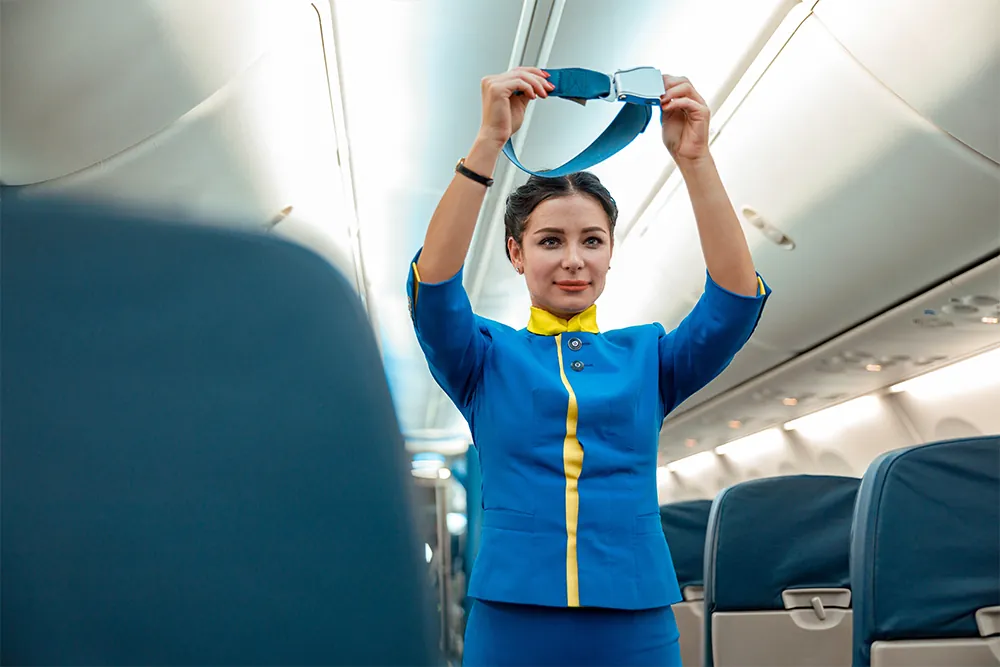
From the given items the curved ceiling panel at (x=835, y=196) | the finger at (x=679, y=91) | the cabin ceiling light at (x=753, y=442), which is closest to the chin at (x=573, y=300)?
the finger at (x=679, y=91)

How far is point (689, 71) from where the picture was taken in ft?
10.9

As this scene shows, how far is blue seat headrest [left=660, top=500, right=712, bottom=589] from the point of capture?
5.14 meters

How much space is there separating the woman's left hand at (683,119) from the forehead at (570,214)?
0.49 feet

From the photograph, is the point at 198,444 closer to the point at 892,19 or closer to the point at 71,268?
the point at 71,268

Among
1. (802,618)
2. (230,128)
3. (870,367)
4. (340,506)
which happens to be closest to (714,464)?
(870,367)

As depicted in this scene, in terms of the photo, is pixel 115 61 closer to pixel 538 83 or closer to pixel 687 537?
pixel 538 83

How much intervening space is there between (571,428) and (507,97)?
45 centimetres

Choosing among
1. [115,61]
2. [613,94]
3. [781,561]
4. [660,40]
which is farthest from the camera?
[781,561]

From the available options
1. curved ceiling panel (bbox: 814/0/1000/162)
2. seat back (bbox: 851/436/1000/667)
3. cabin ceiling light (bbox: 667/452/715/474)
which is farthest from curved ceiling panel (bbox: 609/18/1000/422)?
cabin ceiling light (bbox: 667/452/715/474)

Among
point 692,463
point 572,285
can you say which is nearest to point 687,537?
point 572,285

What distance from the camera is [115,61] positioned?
6.14ft

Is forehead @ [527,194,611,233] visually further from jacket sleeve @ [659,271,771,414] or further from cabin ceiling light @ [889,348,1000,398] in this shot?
cabin ceiling light @ [889,348,1000,398]

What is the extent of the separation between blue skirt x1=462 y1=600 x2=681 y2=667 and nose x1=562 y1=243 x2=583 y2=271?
0.50m

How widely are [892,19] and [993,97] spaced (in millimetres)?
413
